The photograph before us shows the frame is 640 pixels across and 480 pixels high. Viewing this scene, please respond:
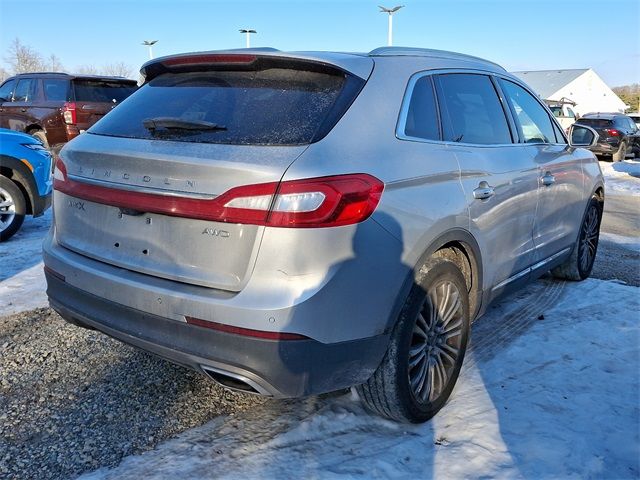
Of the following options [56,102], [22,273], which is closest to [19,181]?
[22,273]

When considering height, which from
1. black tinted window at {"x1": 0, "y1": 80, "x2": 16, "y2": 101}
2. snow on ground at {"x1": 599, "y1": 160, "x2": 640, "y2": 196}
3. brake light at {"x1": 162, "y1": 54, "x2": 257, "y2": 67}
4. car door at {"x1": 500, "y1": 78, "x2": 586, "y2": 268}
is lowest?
snow on ground at {"x1": 599, "y1": 160, "x2": 640, "y2": 196}

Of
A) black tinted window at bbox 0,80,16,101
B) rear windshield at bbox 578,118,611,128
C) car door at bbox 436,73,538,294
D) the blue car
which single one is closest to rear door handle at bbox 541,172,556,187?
car door at bbox 436,73,538,294

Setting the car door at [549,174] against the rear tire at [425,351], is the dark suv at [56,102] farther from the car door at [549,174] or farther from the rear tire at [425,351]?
the rear tire at [425,351]

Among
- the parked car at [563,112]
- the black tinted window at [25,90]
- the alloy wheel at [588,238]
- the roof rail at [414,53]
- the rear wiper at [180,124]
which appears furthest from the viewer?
the parked car at [563,112]

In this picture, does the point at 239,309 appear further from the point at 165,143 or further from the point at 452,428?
the point at 452,428

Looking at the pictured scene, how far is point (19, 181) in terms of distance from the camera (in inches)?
242

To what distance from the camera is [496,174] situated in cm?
326

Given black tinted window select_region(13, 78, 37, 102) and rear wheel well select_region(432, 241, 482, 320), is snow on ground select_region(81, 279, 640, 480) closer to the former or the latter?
rear wheel well select_region(432, 241, 482, 320)

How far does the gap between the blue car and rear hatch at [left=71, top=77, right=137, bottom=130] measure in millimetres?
5571

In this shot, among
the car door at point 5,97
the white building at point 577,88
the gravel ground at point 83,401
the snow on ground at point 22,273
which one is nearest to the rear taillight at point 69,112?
the car door at point 5,97

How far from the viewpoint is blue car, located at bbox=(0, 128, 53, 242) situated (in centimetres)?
605

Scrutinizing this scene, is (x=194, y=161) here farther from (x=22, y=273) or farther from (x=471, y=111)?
(x=22, y=273)

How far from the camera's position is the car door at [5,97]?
11852 millimetres

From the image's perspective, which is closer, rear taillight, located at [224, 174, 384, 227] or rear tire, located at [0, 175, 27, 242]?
rear taillight, located at [224, 174, 384, 227]
